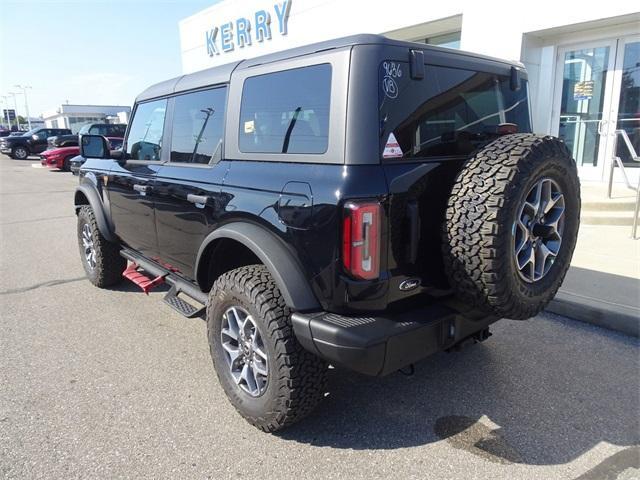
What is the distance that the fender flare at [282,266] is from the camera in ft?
7.54

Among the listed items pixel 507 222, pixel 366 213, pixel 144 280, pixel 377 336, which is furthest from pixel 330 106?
pixel 144 280

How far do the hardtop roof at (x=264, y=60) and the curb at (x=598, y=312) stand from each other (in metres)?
2.17

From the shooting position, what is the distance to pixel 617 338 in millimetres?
3756

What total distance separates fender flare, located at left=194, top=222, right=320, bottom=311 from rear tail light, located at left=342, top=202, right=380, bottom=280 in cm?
27

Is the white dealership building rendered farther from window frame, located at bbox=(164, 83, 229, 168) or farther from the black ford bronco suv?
window frame, located at bbox=(164, 83, 229, 168)

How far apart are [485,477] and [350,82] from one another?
2.00 metres

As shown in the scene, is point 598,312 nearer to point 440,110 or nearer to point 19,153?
point 440,110

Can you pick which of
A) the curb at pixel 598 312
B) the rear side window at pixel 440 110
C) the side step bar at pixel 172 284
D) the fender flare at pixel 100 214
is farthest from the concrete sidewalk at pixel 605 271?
the fender flare at pixel 100 214

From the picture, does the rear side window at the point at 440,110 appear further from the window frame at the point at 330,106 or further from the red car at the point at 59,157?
the red car at the point at 59,157

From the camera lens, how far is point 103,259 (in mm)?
4840

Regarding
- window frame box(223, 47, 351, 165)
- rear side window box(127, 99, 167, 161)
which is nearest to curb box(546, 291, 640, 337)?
window frame box(223, 47, 351, 165)

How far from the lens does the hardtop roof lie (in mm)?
2285

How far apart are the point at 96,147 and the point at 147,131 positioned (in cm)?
67

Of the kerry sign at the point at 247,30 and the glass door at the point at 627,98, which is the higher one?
the kerry sign at the point at 247,30
